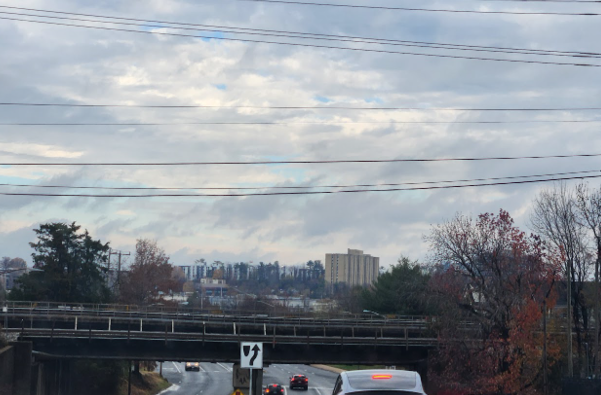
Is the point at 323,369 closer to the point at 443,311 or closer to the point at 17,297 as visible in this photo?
the point at 17,297

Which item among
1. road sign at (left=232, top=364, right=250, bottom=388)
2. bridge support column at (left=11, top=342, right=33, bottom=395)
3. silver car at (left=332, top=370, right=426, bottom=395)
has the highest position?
silver car at (left=332, top=370, right=426, bottom=395)

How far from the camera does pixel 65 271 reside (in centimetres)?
7644

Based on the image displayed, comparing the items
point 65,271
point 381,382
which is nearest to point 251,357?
point 381,382

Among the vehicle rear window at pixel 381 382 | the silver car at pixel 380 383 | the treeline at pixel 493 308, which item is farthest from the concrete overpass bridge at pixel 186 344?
the vehicle rear window at pixel 381 382

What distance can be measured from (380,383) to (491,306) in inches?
1460

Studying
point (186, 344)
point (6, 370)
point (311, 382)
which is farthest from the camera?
point (311, 382)

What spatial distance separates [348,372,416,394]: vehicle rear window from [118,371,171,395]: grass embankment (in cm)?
6105

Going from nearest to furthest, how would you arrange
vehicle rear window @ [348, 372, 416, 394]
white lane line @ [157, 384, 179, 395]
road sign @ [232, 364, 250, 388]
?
vehicle rear window @ [348, 372, 416, 394], road sign @ [232, 364, 250, 388], white lane line @ [157, 384, 179, 395]

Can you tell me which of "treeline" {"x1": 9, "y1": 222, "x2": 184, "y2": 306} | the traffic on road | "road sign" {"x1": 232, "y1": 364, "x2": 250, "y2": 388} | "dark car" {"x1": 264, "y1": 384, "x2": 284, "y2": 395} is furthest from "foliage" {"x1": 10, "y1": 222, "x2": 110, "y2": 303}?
"road sign" {"x1": 232, "y1": 364, "x2": 250, "y2": 388}

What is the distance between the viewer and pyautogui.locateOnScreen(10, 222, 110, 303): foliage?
2940 inches

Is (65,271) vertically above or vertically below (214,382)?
above

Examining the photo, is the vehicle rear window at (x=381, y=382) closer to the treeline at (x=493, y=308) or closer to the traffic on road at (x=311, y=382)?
the traffic on road at (x=311, y=382)

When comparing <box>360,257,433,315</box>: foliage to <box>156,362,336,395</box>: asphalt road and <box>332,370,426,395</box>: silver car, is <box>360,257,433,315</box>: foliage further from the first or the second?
<box>332,370,426,395</box>: silver car

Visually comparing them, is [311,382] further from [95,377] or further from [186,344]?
[186,344]
